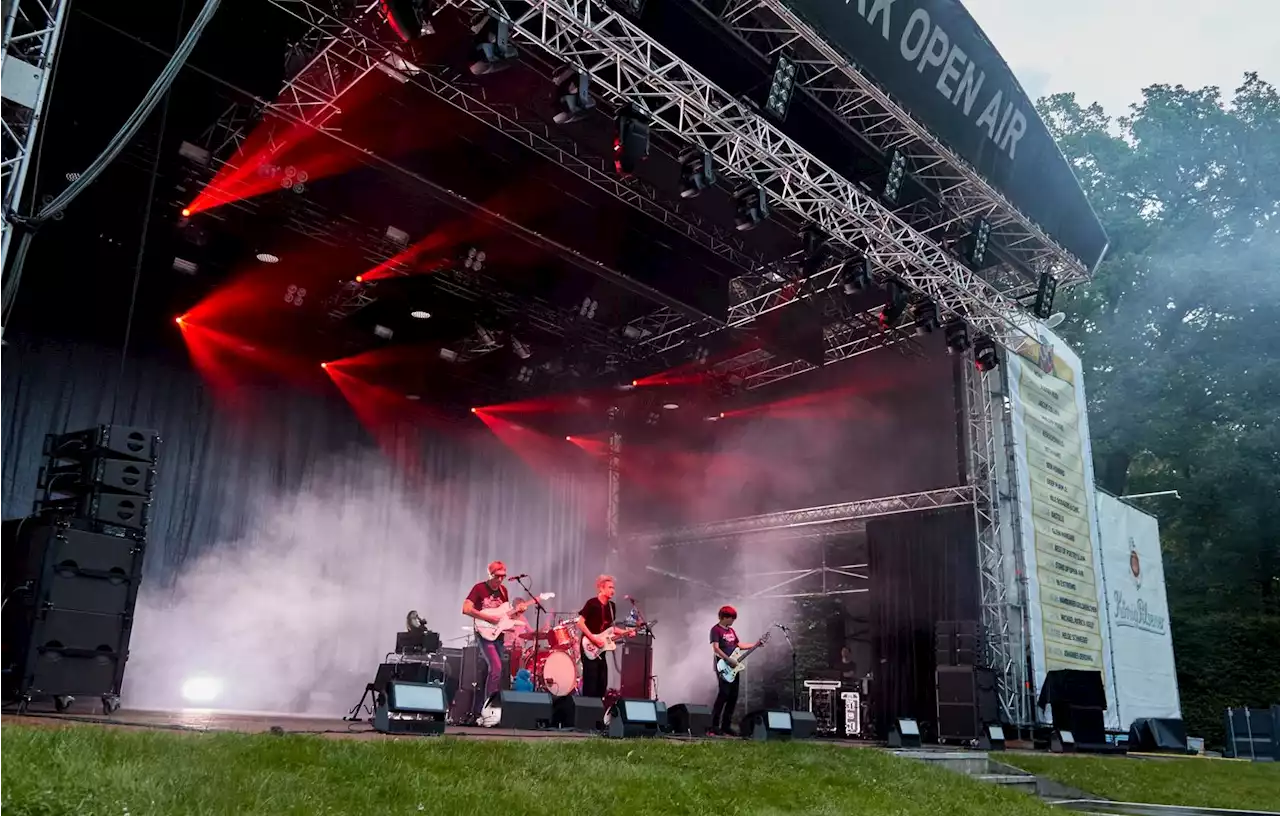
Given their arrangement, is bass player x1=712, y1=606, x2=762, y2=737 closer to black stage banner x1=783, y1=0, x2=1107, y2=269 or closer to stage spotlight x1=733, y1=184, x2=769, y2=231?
stage spotlight x1=733, y1=184, x2=769, y2=231

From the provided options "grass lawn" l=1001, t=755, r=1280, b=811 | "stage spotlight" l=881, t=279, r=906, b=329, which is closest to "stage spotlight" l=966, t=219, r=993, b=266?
"stage spotlight" l=881, t=279, r=906, b=329

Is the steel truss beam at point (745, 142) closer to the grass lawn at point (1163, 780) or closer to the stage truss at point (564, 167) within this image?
the stage truss at point (564, 167)

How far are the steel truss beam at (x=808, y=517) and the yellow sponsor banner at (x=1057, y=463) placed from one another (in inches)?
54.1

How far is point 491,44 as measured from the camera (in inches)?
323

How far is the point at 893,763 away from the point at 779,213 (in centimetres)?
743

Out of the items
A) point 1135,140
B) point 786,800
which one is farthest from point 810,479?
point 1135,140

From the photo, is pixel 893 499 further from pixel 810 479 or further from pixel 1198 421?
pixel 1198 421

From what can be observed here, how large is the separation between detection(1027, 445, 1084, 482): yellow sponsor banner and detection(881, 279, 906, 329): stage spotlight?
3.26 metres

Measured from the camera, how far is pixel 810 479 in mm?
16125

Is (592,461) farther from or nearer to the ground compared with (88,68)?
nearer to the ground

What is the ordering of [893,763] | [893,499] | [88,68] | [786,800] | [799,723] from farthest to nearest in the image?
[893,499]
[799,723]
[88,68]
[893,763]
[786,800]

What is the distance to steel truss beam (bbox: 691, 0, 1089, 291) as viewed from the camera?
9844mm

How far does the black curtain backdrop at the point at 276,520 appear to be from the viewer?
1280cm

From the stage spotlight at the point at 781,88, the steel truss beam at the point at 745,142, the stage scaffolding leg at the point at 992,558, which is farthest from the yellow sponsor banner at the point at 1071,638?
the stage spotlight at the point at 781,88
